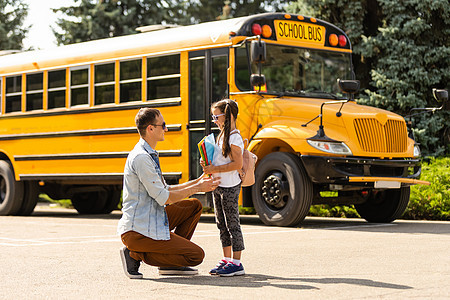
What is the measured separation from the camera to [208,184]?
258 inches

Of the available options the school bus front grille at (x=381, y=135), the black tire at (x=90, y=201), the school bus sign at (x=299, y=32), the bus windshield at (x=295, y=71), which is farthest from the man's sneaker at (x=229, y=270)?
the black tire at (x=90, y=201)

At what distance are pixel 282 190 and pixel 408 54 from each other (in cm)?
827

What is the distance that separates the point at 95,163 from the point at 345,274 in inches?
318

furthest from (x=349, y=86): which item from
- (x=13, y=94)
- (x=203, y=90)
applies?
(x=13, y=94)

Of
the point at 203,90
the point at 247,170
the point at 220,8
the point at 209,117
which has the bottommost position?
the point at 247,170

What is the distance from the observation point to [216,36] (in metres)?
12.4

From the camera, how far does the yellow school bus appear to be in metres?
11.2

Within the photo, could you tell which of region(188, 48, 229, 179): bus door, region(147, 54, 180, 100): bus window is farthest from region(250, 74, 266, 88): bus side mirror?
region(147, 54, 180, 100): bus window

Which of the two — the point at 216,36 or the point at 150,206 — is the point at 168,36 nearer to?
the point at 216,36

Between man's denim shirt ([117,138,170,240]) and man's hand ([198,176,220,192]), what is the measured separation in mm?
266

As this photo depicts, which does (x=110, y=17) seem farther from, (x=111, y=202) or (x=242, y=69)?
(x=242, y=69)

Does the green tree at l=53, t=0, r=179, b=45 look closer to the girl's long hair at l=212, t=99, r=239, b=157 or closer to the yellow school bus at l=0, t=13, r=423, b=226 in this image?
the yellow school bus at l=0, t=13, r=423, b=226

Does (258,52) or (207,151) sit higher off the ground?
(258,52)

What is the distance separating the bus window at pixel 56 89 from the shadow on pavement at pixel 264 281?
28.3 ft
